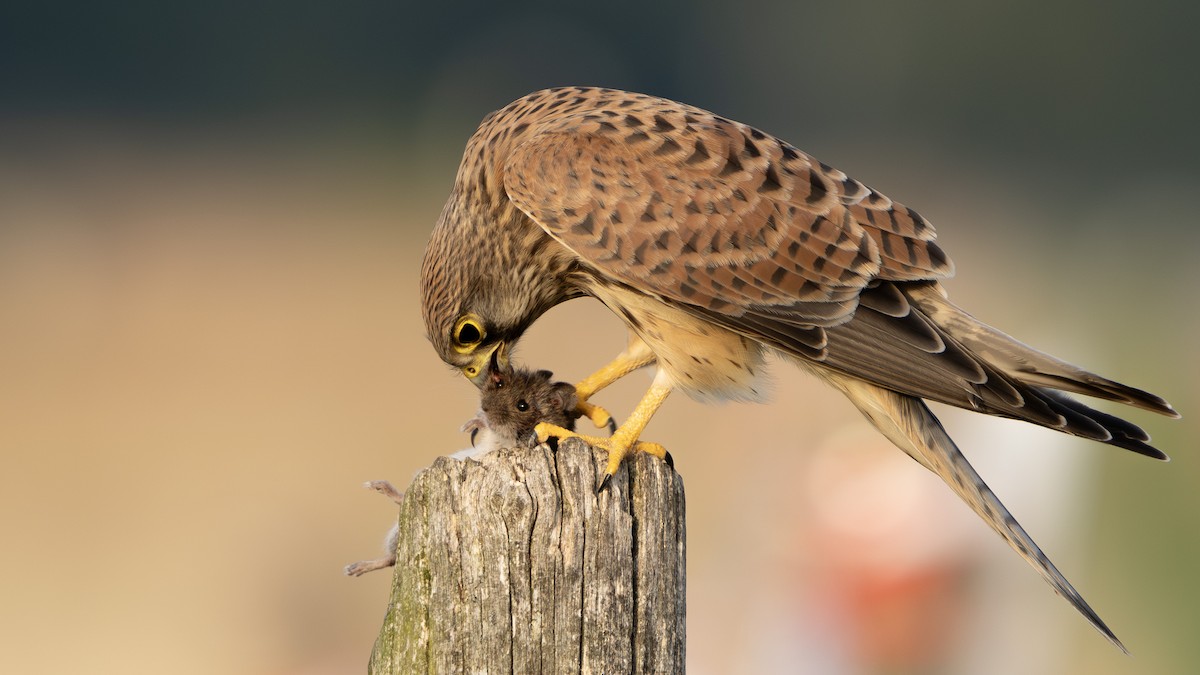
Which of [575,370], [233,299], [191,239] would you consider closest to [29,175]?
[191,239]

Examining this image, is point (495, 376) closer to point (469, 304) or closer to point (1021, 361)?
point (469, 304)

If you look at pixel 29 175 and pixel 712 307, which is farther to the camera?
pixel 29 175

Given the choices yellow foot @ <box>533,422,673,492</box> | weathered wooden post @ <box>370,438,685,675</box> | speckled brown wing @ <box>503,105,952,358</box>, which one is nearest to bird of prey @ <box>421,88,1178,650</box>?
speckled brown wing @ <box>503,105,952,358</box>

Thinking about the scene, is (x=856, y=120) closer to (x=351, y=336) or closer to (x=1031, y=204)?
(x=1031, y=204)

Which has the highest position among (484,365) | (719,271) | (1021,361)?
(1021,361)

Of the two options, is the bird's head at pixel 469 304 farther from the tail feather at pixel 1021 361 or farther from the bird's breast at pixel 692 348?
the tail feather at pixel 1021 361

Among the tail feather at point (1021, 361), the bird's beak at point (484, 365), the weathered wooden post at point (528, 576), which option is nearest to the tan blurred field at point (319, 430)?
the bird's beak at point (484, 365)

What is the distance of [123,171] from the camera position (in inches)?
586

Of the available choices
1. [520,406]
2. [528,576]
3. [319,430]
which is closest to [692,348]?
[520,406]

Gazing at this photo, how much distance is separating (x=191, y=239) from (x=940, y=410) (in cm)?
822

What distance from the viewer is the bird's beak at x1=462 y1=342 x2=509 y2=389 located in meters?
3.73

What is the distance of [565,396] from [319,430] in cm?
611

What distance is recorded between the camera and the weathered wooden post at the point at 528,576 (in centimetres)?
248

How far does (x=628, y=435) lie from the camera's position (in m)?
3.05
